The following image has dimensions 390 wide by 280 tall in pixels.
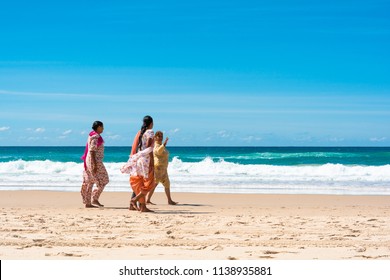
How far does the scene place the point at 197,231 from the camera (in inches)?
300

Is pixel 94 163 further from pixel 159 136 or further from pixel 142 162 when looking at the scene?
pixel 159 136

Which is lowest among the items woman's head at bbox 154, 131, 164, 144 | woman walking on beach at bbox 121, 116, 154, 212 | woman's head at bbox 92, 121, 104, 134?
woman walking on beach at bbox 121, 116, 154, 212

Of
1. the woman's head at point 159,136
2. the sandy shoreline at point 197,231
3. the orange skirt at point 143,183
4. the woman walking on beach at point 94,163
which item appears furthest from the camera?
the woman's head at point 159,136

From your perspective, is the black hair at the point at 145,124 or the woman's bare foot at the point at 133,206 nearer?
the black hair at the point at 145,124

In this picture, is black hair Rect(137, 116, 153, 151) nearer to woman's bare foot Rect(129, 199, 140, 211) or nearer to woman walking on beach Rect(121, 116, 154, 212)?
woman walking on beach Rect(121, 116, 154, 212)

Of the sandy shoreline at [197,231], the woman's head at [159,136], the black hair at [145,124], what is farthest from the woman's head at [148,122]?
the woman's head at [159,136]

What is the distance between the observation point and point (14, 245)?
252 inches

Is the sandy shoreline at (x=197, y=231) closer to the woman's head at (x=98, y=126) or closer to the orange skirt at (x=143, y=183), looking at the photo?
the orange skirt at (x=143, y=183)

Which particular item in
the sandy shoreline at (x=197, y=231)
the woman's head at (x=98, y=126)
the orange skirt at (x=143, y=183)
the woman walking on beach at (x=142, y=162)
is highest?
the woman's head at (x=98, y=126)

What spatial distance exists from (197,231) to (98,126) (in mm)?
3537

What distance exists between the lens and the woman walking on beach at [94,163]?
33.7 feet

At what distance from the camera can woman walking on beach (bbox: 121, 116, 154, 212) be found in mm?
9390

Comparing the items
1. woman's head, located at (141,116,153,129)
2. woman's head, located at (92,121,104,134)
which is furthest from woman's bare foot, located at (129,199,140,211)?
woman's head, located at (141,116,153,129)

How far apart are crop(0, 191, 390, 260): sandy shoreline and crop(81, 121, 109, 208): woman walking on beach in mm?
481
